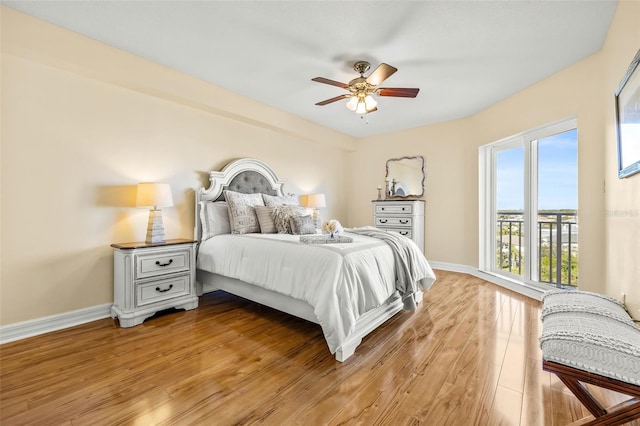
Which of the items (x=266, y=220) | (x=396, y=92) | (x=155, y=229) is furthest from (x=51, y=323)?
(x=396, y=92)

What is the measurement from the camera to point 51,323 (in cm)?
238

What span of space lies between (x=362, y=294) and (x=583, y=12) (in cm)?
269

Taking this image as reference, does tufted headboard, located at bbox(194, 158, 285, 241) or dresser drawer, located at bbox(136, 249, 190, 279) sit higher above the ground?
tufted headboard, located at bbox(194, 158, 285, 241)

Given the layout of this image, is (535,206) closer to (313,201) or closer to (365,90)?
(365,90)

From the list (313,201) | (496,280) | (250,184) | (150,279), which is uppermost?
(250,184)

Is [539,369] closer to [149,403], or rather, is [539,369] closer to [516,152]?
[149,403]

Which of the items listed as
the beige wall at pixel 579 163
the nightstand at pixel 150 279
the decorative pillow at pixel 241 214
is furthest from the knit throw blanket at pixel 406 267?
the nightstand at pixel 150 279

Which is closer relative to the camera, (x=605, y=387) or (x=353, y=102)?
(x=605, y=387)

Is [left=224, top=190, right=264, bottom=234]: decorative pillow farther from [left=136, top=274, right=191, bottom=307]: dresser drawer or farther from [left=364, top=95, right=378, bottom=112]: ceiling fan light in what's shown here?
[left=364, top=95, right=378, bottom=112]: ceiling fan light

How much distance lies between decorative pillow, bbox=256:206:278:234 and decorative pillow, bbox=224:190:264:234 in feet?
0.26

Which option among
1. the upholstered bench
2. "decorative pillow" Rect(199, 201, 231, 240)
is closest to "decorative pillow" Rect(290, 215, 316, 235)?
"decorative pillow" Rect(199, 201, 231, 240)

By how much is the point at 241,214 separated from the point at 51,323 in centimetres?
191

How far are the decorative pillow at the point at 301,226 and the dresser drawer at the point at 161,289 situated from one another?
1235mm

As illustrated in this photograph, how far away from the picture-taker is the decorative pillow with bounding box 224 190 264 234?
3.25 m
